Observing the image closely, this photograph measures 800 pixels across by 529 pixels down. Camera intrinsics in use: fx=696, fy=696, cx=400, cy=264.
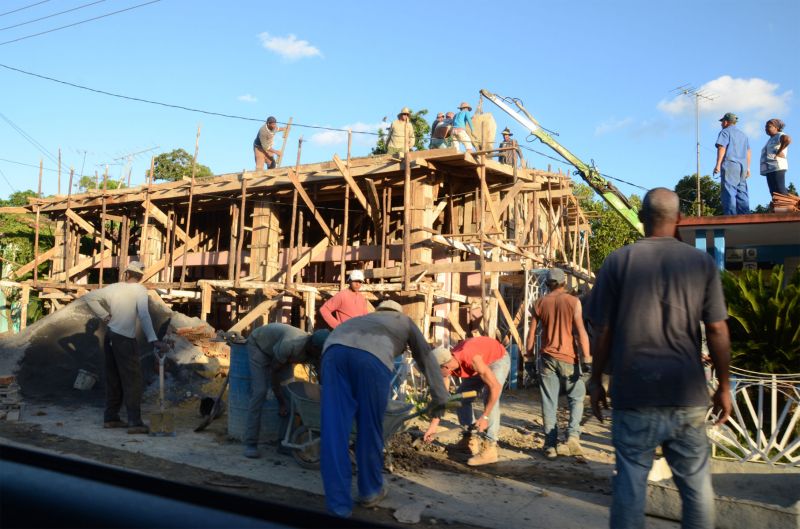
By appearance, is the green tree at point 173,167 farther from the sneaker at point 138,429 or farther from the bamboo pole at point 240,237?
the sneaker at point 138,429

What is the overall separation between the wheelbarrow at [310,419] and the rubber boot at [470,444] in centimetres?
91

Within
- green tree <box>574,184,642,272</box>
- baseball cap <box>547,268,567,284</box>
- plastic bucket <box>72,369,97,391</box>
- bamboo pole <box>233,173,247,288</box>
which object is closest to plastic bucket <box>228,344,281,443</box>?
baseball cap <box>547,268,567,284</box>

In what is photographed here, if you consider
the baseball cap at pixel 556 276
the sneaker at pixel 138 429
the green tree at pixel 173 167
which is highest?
the green tree at pixel 173 167

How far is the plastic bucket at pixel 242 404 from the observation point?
6.77m

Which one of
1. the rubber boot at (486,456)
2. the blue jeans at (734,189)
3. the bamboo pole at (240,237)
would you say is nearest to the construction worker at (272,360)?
the rubber boot at (486,456)

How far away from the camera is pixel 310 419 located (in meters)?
5.67

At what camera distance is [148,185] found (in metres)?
16.3

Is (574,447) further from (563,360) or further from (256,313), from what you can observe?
(256,313)

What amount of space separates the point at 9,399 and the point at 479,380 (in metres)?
5.62

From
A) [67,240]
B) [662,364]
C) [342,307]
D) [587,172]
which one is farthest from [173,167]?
[662,364]

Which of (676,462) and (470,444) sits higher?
(676,462)

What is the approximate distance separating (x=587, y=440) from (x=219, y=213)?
13.1 metres

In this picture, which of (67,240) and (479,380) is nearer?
(479,380)

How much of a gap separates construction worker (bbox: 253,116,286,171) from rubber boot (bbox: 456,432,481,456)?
399 inches
